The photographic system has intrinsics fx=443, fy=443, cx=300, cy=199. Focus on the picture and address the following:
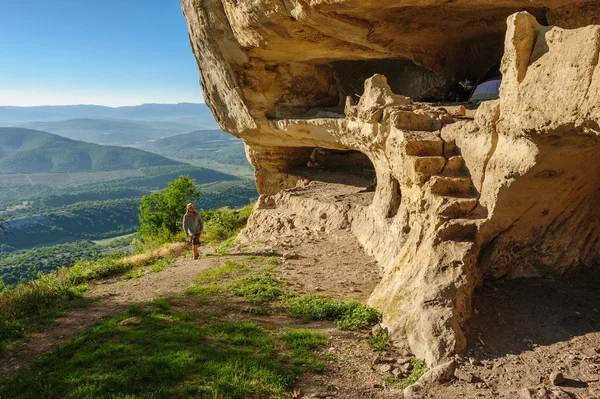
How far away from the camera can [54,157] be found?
171m

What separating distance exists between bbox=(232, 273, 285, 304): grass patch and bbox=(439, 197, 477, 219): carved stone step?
3.12m

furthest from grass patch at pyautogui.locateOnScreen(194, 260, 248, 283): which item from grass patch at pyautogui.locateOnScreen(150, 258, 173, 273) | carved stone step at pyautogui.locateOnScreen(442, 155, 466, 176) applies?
carved stone step at pyautogui.locateOnScreen(442, 155, 466, 176)

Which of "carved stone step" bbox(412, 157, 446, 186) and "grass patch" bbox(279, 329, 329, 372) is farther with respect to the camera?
"carved stone step" bbox(412, 157, 446, 186)

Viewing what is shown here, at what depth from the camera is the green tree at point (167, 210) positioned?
20.5 m

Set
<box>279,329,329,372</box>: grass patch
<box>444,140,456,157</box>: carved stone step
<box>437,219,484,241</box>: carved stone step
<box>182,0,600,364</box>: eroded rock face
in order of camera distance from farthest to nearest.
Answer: <box>444,140,456,157</box>: carved stone step, <box>437,219,484,241</box>: carved stone step, <box>279,329,329,372</box>: grass patch, <box>182,0,600,364</box>: eroded rock face

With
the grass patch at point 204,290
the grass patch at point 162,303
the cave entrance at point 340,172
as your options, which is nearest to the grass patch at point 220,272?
the grass patch at point 204,290

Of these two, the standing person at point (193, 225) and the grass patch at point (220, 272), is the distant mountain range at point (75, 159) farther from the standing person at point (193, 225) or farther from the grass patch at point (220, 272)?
the grass patch at point (220, 272)

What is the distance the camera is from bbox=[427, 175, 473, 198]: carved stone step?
5.93 metres

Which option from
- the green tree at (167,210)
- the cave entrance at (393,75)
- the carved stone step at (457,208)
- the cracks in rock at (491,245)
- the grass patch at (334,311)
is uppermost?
the cave entrance at (393,75)

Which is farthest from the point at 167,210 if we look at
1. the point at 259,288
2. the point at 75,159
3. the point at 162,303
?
the point at 75,159

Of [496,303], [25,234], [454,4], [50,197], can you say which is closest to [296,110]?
[454,4]

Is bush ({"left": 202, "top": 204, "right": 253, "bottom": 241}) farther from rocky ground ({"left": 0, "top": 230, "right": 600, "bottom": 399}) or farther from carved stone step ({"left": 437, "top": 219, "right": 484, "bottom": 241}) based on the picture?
carved stone step ({"left": 437, "top": 219, "right": 484, "bottom": 241})

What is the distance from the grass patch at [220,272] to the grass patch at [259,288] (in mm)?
676

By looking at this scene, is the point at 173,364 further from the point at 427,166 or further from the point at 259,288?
the point at 427,166
